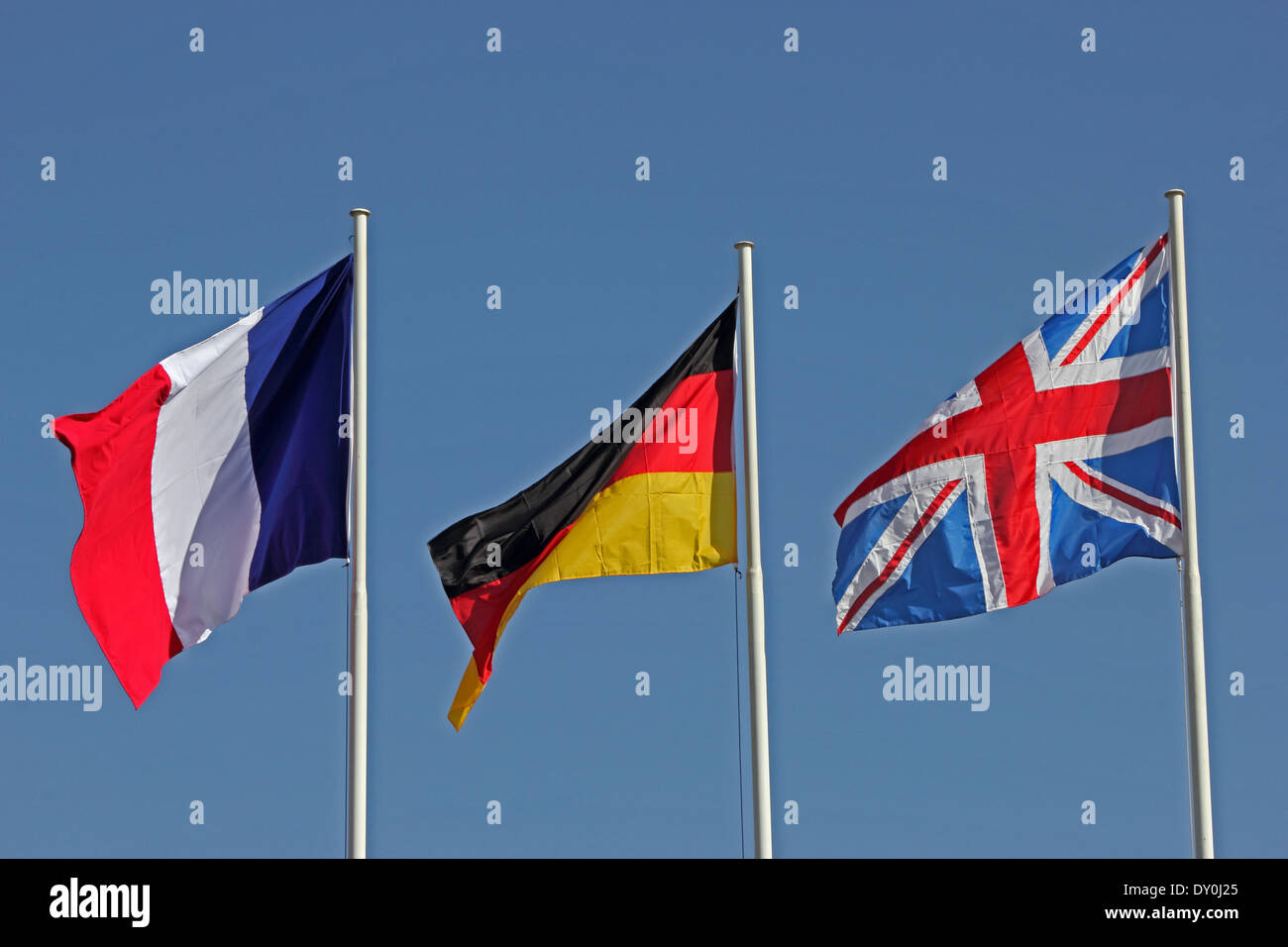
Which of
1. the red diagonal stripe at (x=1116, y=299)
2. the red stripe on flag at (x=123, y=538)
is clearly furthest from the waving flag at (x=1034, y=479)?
the red stripe on flag at (x=123, y=538)

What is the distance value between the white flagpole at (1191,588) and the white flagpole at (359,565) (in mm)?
10212

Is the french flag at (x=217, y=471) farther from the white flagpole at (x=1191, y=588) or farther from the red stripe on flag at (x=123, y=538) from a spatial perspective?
the white flagpole at (x=1191, y=588)

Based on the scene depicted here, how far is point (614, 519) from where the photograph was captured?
2528 cm

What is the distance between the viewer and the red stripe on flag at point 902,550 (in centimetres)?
2500

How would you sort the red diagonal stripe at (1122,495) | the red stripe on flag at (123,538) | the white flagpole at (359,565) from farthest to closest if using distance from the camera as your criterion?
the red diagonal stripe at (1122,495) → the red stripe on flag at (123,538) → the white flagpole at (359,565)

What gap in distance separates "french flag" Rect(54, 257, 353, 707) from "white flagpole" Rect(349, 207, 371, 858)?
0.48m

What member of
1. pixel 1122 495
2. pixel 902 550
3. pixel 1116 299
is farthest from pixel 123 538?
pixel 1116 299

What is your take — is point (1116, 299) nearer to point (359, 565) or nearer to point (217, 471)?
point (359, 565)

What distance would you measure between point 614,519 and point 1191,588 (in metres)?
7.35

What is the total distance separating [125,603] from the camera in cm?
2462

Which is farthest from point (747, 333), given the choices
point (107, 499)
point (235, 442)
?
point (107, 499)

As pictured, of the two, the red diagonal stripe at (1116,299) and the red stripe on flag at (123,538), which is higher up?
the red diagonal stripe at (1116,299)

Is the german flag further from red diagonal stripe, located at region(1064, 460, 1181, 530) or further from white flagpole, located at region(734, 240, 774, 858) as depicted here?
red diagonal stripe, located at region(1064, 460, 1181, 530)
